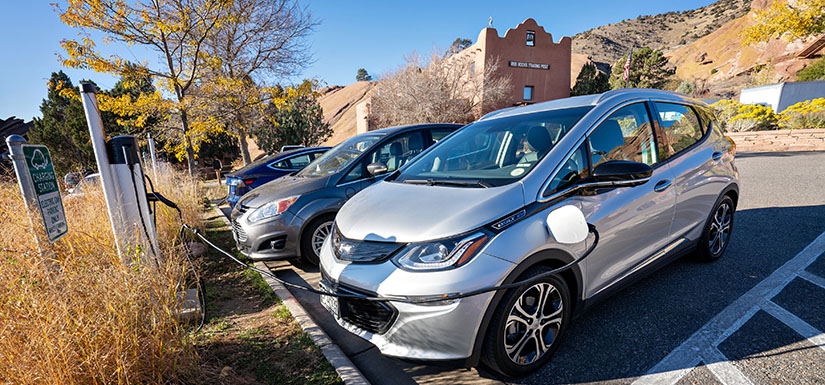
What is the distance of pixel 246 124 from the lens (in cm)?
1570

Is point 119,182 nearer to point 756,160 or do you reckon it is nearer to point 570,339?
point 570,339

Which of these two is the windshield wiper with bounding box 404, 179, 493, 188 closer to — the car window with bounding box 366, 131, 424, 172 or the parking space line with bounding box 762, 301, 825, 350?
the car window with bounding box 366, 131, 424, 172

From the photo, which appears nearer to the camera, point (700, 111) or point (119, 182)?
point (119, 182)

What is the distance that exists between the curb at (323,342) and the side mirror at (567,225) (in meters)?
1.51

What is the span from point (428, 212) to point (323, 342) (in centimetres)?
138

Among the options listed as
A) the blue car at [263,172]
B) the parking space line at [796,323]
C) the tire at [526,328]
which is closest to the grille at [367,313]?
the tire at [526,328]

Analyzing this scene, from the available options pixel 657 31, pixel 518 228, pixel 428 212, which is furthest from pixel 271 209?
pixel 657 31

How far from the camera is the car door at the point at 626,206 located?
2455mm

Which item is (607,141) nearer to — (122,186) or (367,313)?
(367,313)

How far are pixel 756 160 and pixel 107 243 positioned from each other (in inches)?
620

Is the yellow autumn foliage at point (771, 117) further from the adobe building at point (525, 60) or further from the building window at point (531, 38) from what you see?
the building window at point (531, 38)

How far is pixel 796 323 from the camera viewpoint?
261 centimetres

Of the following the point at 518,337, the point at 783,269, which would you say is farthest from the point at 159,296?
the point at 783,269

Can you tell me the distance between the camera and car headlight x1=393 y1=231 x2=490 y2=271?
199 centimetres
